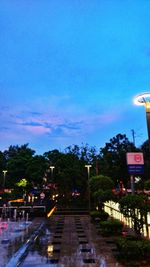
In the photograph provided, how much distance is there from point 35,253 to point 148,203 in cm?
509

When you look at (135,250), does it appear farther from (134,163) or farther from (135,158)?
(135,158)

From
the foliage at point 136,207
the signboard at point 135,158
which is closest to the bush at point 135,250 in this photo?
the foliage at point 136,207

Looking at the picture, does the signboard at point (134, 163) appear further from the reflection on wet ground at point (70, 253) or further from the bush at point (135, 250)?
the bush at point (135, 250)

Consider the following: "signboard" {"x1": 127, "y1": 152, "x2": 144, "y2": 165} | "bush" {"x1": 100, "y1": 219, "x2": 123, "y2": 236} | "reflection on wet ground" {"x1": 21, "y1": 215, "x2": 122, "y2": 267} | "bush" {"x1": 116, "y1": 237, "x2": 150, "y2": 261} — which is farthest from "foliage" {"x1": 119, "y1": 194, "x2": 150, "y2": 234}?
"bush" {"x1": 100, "y1": 219, "x2": 123, "y2": 236}

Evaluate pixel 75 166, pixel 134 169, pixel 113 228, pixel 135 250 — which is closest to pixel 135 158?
pixel 134 169

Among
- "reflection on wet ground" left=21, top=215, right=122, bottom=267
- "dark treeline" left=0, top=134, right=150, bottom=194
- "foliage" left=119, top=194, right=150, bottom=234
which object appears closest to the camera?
"reflection on wet ground" left=21, top=215, right=122, bottom=267

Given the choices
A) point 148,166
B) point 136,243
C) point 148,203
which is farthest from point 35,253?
point 148,166

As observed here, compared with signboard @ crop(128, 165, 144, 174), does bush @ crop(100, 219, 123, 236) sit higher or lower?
lower

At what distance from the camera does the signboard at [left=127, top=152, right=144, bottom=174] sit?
14734mm

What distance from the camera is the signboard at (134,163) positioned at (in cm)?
1473

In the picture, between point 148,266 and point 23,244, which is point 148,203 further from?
point 23,244

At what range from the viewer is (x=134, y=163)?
1498 cm

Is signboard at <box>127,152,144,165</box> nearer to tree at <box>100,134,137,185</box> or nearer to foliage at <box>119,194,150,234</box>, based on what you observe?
foliage at <box>119,194,150,234</box>

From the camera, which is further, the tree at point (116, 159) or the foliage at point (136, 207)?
the tree at point (116, 159)
